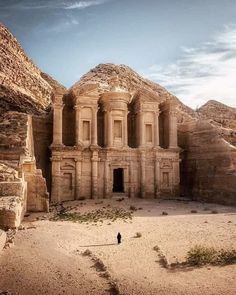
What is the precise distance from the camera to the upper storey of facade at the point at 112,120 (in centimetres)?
2706

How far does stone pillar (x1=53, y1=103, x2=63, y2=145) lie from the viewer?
2588 cm

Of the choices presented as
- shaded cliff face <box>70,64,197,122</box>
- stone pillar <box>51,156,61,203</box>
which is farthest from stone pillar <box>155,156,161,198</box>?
shaded cliff face <box>70,64,197,122</box>

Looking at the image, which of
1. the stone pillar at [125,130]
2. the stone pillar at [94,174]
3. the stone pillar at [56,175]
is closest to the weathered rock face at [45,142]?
the stone pillar at [56,175]

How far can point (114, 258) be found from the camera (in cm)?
1066

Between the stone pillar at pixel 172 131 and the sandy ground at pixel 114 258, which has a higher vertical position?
the stone pillar at pixel 172 131

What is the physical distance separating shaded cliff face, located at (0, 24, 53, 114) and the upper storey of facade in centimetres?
567

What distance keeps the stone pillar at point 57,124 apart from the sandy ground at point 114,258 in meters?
9.61

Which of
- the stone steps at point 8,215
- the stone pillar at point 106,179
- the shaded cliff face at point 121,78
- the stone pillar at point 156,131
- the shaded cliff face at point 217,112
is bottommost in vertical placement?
the stone steps at point 8,215

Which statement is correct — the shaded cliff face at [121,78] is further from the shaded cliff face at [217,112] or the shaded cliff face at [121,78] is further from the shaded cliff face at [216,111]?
the shaded cliff face at [216,111]

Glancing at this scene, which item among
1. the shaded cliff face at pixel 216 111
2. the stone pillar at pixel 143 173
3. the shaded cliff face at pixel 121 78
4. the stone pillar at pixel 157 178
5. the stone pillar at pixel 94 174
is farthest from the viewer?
the shaded cliff face at pixel 216 111

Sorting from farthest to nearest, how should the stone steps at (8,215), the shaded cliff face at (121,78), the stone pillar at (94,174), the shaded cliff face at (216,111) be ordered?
the shaded cliff face at (216,111), the shaded cliff face at (121,78), the stone pillar at (94,174), the stone steps at (8,215)

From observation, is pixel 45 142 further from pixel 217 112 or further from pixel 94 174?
pixel 217 112

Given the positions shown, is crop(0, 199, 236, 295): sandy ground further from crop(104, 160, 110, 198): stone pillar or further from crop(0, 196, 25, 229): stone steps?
crop(104, 160, 110, 198): stone pillar

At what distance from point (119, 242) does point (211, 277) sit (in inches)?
177
